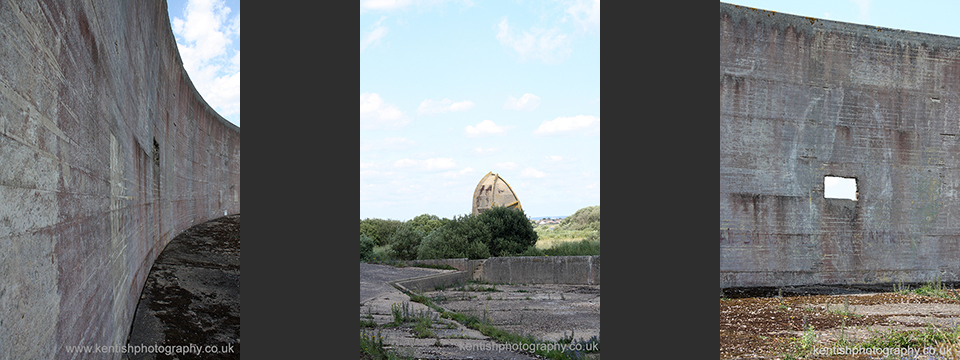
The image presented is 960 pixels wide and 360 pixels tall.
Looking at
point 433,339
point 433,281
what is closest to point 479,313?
point 433,339

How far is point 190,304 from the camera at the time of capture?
6.04 meters

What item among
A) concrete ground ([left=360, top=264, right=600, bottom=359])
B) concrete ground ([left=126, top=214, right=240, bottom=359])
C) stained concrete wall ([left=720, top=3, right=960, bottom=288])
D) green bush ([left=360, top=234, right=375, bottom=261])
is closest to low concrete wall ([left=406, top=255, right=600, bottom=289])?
concrete ground ([left=360, top=264, right=600, bottom=359])

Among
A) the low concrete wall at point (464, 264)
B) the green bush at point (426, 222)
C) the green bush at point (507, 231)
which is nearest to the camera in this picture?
the low concrete wall at point (464, 264)

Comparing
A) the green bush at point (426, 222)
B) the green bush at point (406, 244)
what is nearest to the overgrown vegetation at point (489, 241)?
the green bush at point (406, 244)

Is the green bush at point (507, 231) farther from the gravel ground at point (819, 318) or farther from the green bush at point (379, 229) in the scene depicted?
the gravel ground at point (819, 318)

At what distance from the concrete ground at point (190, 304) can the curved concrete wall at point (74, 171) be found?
252 millimetres

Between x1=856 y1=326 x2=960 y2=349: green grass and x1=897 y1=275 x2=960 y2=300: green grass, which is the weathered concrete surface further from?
x1=856 y1=326 x2=960 y2=349: green grass

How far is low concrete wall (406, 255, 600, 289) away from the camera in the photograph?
41.7ft

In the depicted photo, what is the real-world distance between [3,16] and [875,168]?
1130 centimetres

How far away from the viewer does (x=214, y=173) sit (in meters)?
13.9

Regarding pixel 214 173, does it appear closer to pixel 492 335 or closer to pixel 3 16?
pixel 492 335

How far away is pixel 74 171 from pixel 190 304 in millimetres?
3775

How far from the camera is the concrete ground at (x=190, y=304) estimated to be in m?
5.01

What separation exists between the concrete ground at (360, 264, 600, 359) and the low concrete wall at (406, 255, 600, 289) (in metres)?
0.52
